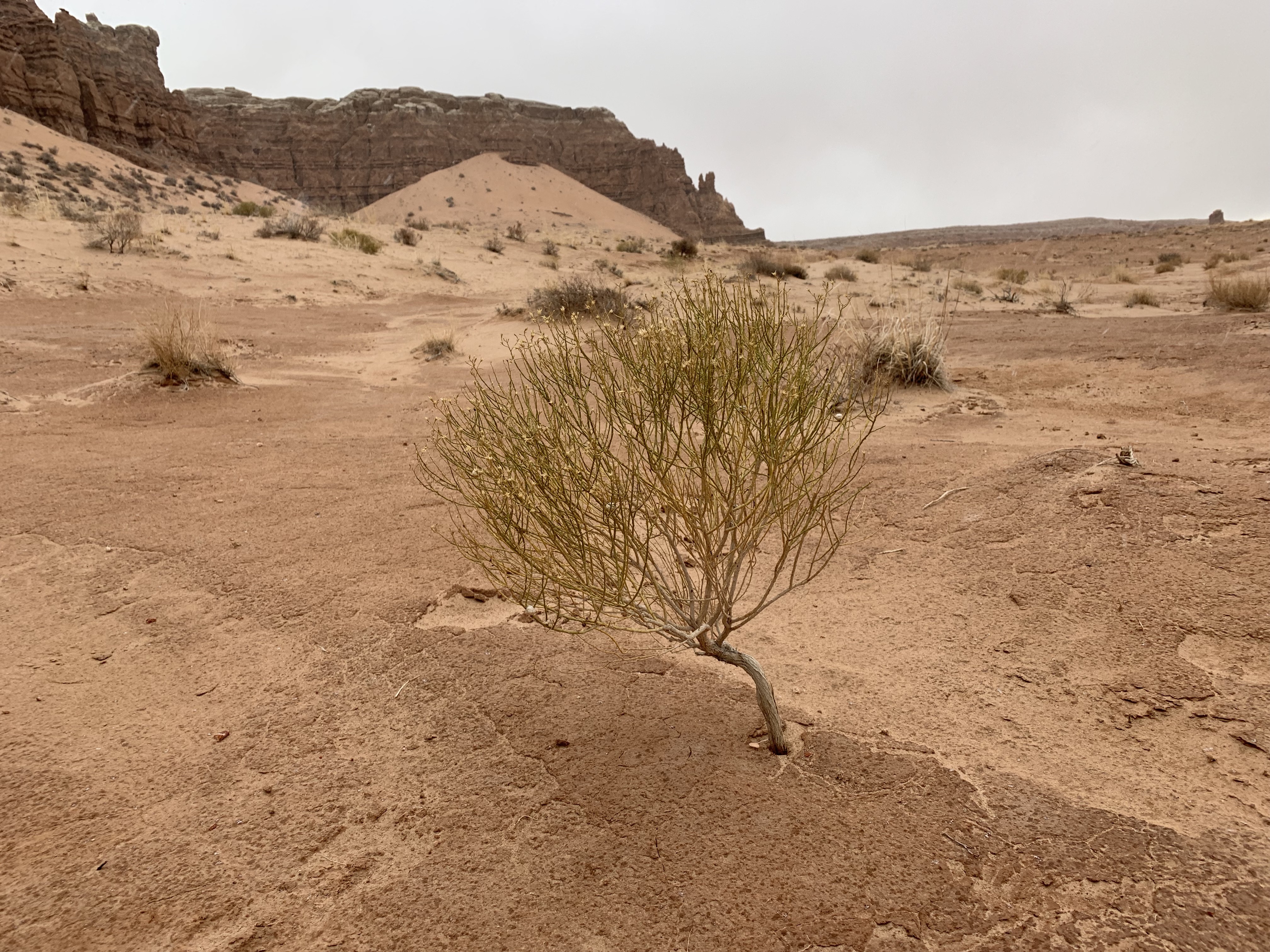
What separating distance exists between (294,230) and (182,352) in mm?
13636

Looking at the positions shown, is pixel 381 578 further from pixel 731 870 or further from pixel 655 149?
pixel 655 149

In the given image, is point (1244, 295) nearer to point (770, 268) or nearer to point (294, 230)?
point (770, 268)

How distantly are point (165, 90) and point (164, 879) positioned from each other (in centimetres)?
5167

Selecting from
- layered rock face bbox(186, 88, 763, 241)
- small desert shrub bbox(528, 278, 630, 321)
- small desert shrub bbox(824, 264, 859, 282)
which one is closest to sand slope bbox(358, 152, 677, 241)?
layered rock face bbox(186, 88, 763, 241)

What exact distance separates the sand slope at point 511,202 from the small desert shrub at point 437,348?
122 feet

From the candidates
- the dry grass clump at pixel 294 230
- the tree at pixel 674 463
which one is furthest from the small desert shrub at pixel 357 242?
the tree at pixel 674 463

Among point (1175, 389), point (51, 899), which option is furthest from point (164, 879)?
point (1175, 389)

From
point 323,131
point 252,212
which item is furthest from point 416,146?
point 252,212

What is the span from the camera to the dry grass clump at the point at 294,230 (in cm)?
1825

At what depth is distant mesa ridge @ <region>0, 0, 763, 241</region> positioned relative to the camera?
33125 mm

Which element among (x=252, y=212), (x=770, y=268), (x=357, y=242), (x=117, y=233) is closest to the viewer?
(x=117, y=233)

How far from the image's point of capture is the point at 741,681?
271 cm

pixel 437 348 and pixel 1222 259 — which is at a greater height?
pixel 1222 259

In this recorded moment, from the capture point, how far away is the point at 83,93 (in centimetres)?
3409
